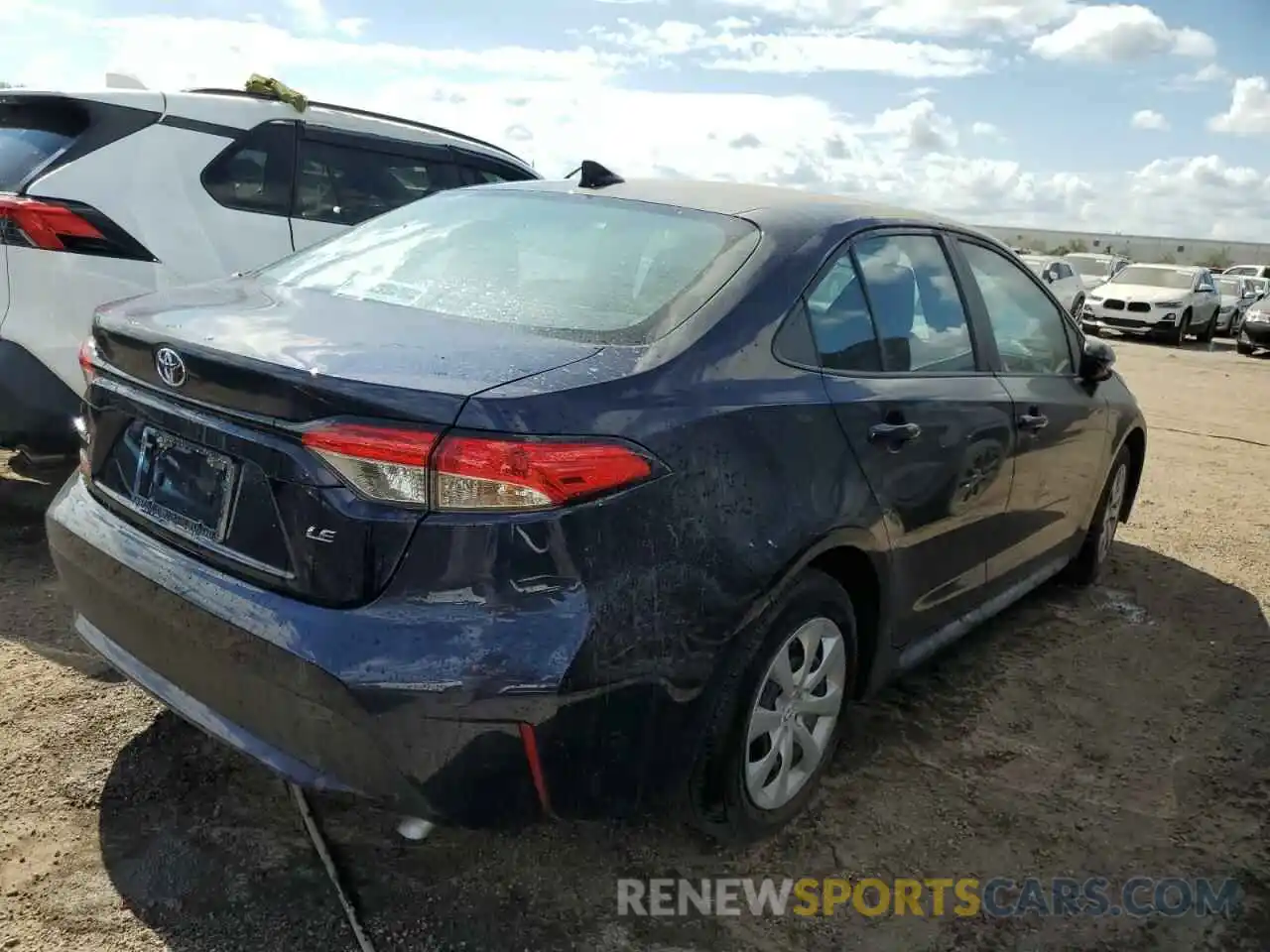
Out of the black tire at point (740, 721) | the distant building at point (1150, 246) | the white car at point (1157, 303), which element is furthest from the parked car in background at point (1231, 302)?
the distant building at point (1150, 246)

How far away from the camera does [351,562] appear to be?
1911 mm

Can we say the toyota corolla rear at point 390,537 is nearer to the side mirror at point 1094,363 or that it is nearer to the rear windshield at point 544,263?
the rear windshield at point 544,263

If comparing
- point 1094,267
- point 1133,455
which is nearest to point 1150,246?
Answer: point 1094,267

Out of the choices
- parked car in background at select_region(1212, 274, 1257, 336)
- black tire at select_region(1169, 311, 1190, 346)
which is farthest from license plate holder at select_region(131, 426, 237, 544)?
parked car in background at select_region(1212, 274, 1257, 336)

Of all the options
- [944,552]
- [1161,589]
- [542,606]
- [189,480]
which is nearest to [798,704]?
[944,552]

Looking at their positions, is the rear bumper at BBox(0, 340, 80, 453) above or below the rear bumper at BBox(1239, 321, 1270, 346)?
below

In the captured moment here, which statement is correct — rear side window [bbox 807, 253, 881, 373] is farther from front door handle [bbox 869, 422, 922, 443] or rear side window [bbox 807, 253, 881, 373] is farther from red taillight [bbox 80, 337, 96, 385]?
red taillight [bbox 80, 337, 96, 385]

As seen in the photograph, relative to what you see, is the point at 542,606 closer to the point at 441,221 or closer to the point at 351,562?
the point at 351,562

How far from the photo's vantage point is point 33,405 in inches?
146

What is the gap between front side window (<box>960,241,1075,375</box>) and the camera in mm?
3508

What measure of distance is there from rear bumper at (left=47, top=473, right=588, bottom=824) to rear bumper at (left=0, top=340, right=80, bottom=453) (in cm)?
185

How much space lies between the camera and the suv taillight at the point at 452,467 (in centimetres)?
185

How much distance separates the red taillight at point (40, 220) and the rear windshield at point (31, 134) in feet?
0.45

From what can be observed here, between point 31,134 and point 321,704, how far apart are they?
3279 mm
